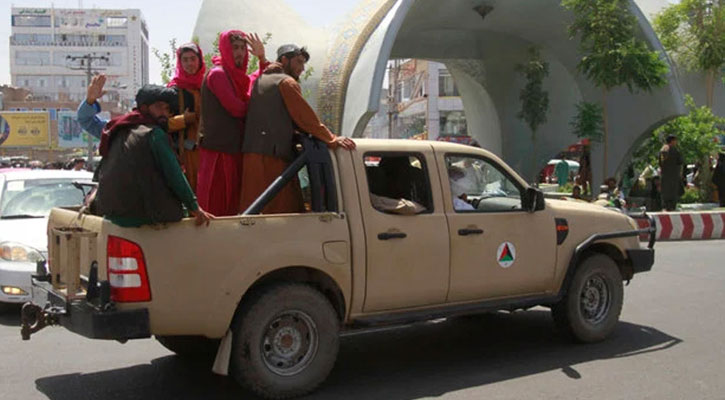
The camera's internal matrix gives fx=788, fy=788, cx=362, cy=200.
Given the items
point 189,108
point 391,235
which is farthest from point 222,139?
point 391,235

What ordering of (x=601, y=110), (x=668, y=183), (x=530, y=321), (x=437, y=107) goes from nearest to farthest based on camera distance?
(x=530, y=321), (x=668, y=183), (x=601, y=110), (x=437, y=107)

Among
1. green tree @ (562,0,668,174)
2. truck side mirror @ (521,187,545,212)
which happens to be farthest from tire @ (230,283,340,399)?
green tree @ (562,0,668,174)

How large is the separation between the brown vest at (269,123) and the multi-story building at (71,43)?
14849 centimetres

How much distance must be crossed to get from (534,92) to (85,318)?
Result: 27.3 m

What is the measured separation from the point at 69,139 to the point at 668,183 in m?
58.7

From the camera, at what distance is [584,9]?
65.6ft

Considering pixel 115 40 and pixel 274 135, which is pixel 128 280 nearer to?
pixel 274 135

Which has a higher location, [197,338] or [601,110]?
[601,110]

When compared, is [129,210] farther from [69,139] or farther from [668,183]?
[69,139]

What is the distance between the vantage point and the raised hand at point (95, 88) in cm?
611

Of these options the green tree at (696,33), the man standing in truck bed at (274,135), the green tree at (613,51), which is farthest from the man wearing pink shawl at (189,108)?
the green tree at (696,33)

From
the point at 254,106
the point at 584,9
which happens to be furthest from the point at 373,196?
the point at 584,9

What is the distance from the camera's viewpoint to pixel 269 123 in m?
5.46

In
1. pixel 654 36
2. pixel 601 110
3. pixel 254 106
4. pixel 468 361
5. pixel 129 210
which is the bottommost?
pixel 468 361
